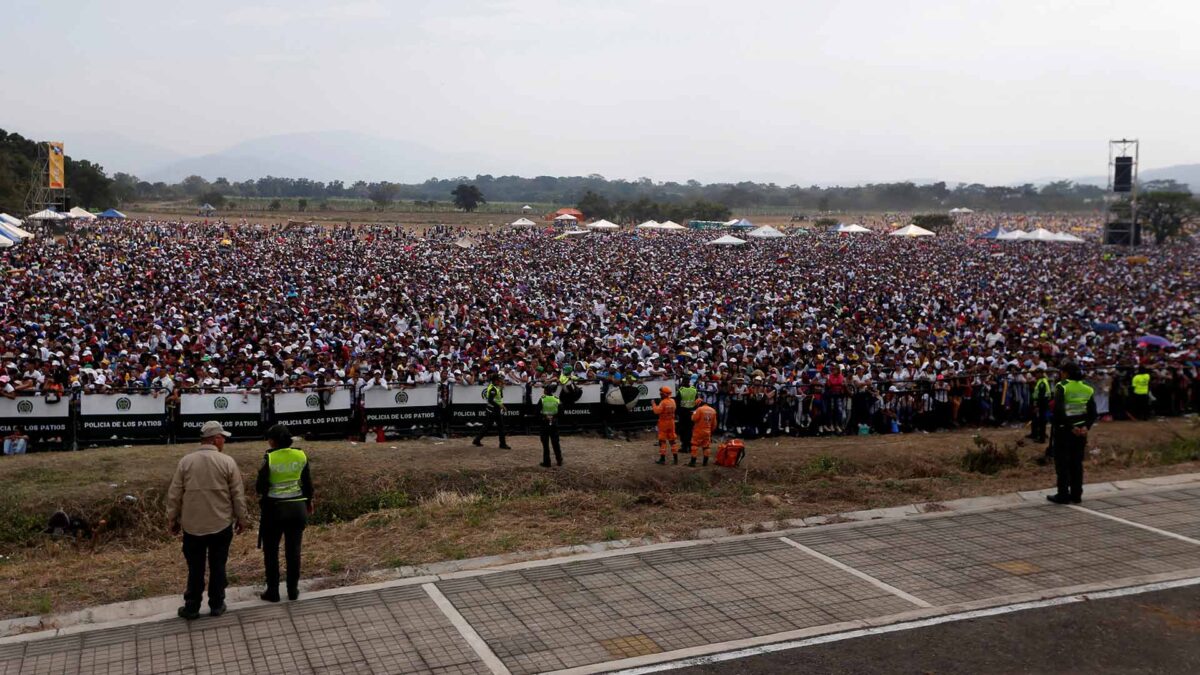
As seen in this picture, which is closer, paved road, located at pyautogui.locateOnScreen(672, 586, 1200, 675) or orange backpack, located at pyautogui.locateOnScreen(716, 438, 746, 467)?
paved road, located at pyautogui.locateOnScreen(672, 586, 1200, 675)

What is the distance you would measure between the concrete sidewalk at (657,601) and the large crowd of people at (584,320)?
6.70 metres

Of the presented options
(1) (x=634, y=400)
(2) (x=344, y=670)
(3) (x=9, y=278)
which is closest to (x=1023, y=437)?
(1) (x=634, y=400)

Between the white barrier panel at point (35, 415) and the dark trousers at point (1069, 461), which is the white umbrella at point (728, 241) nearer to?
the white barrier panel at point (35, 415)

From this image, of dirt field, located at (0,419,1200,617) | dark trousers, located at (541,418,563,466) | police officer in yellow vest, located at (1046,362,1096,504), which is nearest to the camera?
dirt field, located at (0,419,1200,617)

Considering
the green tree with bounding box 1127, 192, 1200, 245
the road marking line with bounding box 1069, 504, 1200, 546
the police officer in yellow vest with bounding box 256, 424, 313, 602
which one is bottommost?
the road marking line with bounding box 1069, 504, 1200, 546

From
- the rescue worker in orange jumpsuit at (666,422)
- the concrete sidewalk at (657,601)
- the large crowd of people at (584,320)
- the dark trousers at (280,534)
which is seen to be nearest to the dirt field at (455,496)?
the rescue worker in orange jumpsuit at (666,422)

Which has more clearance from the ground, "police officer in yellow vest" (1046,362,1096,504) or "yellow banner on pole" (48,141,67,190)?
"yellow banner on pole" (48,141,67,190)

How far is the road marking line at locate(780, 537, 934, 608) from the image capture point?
6824 millimetres

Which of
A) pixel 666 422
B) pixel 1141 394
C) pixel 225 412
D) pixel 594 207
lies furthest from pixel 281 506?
pixel 594 207

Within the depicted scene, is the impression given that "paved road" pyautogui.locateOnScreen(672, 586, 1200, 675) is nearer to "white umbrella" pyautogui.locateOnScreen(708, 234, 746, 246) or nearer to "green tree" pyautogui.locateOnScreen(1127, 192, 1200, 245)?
"white umbrella" pyautogui.locateOnScreen(708, 234, 746, 246)

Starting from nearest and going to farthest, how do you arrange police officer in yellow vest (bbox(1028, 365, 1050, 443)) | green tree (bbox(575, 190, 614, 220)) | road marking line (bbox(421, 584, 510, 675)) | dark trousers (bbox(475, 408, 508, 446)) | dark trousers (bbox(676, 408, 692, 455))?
road marking line (bbox(421, 584, 510, 675))
dark trousers (bbox(475, 408, 508, 446))
dark trousers (bbox(676, 408, 692, 455))
police officer in yellow vest (bbox(1028, 365, 1050, 443))
green tree (bbox(575, 190, 614, 220))

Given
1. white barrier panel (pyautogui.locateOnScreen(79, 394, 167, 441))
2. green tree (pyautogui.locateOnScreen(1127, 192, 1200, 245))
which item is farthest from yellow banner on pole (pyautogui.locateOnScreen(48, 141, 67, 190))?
green tree (pyautogui.locateOnScreen(1127, 192, 1200, 245))

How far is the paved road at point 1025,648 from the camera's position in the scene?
5715mm

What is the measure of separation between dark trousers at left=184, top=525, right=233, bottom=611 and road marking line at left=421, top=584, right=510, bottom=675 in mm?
1403
